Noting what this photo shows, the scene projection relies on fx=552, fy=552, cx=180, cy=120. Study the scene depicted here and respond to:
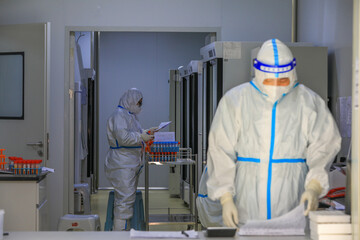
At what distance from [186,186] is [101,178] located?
2.46m

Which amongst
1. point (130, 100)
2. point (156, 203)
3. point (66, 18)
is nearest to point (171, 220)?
point (130, 100)

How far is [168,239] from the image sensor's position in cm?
228

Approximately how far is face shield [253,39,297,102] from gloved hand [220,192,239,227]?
20.7 inches

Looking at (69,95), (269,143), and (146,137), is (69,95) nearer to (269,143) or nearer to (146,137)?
(146,137)

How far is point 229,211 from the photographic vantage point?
2.54 meters

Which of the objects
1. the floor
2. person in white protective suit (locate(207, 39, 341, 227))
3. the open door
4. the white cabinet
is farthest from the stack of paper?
the floor

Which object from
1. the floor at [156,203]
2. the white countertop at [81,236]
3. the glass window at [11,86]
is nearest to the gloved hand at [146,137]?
the glass window at [11,86]

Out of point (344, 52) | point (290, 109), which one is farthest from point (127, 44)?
point (290, 109)

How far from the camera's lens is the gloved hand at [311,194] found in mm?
2467

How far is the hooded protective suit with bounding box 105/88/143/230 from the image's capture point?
5184mm

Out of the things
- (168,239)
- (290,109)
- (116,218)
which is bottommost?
(116,218)

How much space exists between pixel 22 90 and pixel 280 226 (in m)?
3.15

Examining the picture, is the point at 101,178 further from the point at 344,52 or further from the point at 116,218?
the point at 344,52

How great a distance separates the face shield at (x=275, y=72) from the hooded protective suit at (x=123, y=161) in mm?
2700
